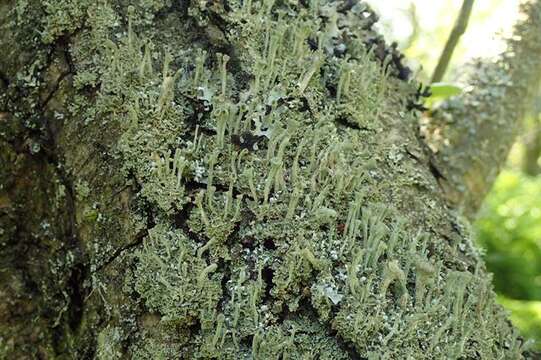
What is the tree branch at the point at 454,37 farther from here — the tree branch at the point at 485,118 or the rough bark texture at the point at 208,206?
the rough bark texture at the point at 208,206

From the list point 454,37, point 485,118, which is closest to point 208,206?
point 485,118

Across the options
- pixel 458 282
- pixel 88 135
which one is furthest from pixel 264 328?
pixel 88 135

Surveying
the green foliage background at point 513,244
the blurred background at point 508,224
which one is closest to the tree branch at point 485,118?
the blurred background at point 508,224

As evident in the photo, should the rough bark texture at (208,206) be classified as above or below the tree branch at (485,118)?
below

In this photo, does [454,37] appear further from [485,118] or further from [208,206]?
[208,206]

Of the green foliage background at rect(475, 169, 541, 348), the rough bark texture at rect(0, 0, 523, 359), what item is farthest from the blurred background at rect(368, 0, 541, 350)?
the rough bark texture at rect(0, 0, 523, 359)

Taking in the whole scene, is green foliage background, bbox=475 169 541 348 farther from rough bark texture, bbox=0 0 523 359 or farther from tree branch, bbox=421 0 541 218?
rough bark texture, bbox=0 0 523 359
